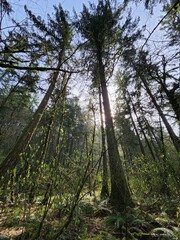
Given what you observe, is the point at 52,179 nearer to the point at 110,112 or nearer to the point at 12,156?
the point at 12,156

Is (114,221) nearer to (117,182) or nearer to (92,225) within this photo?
(92,225)

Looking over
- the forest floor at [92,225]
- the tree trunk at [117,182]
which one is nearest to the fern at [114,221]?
the forest floor at [92,225]

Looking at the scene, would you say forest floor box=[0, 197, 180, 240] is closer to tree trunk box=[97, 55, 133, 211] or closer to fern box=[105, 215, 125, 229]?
fern box=[105, 215, 125, 229]

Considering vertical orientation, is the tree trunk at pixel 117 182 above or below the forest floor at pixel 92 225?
above

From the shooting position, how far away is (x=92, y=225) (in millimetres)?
3840

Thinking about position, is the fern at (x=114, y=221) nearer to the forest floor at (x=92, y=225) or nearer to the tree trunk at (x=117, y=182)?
the forest floor at (x=92, y=225)

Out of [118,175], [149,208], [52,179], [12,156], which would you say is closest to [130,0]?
[52,179]

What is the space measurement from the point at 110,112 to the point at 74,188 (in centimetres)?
461

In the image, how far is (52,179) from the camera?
204 centimetres

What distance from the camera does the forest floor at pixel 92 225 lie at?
2578mm

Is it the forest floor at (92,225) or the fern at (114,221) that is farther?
the fern at (114,221)

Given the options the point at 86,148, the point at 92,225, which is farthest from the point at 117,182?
the point at 86,148

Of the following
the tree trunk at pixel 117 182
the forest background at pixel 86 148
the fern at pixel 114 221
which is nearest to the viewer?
the forest background at pixel 86 148

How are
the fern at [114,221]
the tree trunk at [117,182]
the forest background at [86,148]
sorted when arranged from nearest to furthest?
the forest background at [86,148] < the fern at [114,221] < the tree trunk at [117,182]
